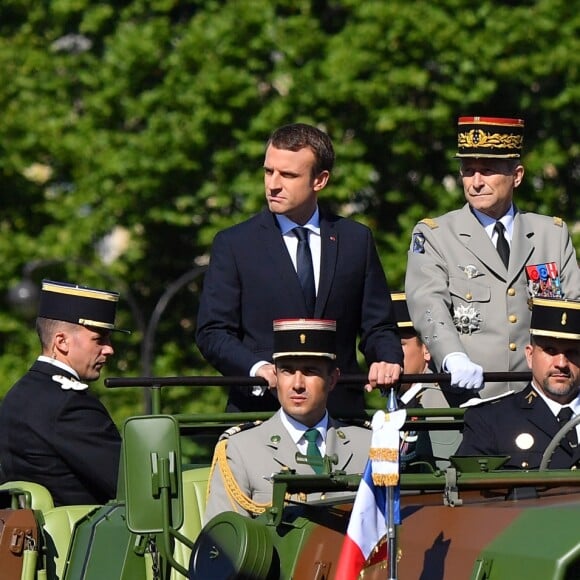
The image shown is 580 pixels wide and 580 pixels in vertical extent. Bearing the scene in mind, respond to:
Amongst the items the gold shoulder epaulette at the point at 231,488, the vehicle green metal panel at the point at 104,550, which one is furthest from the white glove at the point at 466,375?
the vehicle green metal panel at the point at 104,550

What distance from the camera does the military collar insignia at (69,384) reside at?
830 cm

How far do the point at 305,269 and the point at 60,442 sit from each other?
128cm

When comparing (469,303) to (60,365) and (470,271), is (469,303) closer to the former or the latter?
(470,271)

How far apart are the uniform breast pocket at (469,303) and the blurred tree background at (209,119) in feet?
55.9

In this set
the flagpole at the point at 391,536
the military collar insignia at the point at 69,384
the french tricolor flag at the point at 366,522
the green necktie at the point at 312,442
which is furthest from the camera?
the military collar insignia at the point at 69,384

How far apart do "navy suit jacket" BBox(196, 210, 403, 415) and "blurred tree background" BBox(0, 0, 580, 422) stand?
682 inches

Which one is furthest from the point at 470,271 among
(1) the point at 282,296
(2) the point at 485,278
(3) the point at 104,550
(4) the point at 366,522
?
(4) the point at 366,522

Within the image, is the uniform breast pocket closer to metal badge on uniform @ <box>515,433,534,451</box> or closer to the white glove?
the white glove

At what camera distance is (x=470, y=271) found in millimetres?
8070

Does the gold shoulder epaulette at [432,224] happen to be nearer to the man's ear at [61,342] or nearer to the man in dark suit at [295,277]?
the man in dark suit at [295,277]

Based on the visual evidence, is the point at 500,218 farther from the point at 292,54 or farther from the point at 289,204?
the point at 292,54

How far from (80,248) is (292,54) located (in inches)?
166

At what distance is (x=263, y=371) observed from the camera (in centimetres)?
707

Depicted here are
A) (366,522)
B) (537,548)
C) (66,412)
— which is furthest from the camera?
(66,412)
